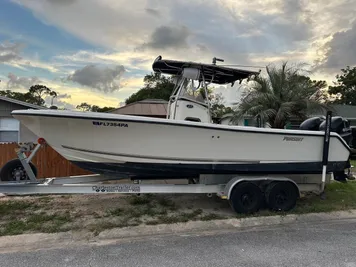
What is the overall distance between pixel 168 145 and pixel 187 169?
1.85 ft

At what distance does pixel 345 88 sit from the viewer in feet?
124

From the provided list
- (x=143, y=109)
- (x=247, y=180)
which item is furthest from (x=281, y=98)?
(x=247, y=180)

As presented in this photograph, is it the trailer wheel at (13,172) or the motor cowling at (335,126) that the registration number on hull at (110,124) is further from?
the motor cowling at (335,126)

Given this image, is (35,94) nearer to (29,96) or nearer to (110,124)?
(29,96)

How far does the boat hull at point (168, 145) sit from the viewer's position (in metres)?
4.01

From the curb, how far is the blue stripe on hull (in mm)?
793

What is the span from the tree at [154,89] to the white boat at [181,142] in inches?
1310

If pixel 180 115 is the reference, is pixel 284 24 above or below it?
above

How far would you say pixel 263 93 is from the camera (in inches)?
499

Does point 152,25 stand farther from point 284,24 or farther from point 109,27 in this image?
point 284,24

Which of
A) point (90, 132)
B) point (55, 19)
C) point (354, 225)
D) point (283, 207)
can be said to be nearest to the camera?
point (90, 132)

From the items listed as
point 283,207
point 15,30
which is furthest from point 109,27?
point 283,207

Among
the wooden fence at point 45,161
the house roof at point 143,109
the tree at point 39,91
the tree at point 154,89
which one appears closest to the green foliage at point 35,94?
the tree at point 39,91

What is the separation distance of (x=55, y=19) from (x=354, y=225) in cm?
929
